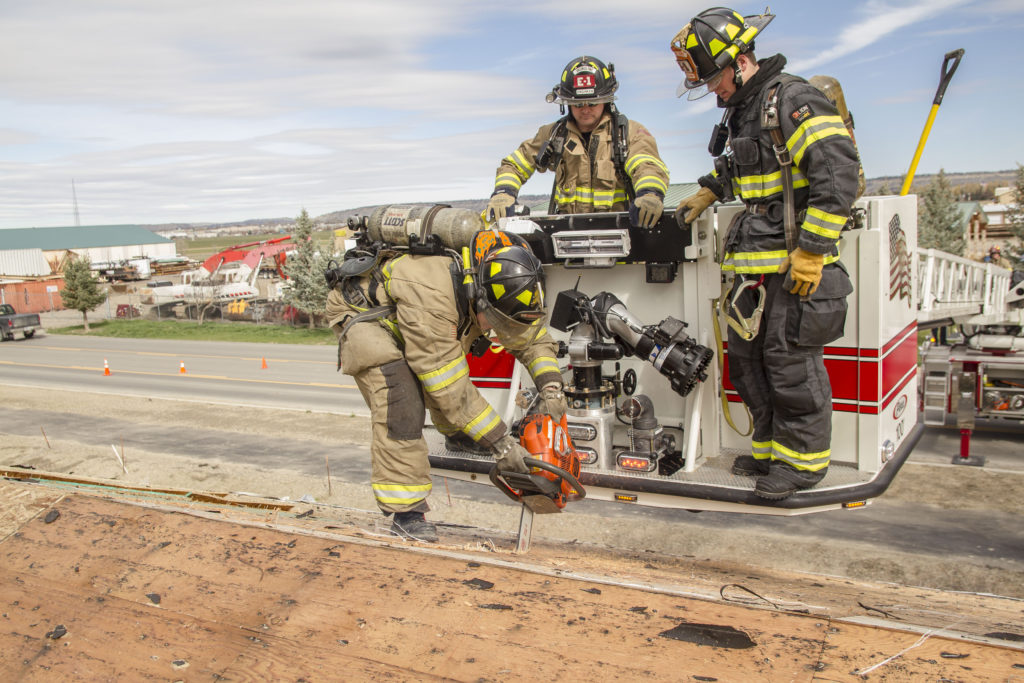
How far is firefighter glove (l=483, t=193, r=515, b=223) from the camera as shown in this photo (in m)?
5.67

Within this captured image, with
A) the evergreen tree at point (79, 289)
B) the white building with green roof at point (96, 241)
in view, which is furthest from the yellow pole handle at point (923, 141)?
the white building with green roof at point (96, 241)

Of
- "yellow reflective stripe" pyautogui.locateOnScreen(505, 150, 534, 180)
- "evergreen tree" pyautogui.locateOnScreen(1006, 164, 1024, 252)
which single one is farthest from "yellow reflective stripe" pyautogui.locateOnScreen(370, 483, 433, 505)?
"evergreen tree" pyautogui.locateOnScreen(1006, 164, 1024, 252)

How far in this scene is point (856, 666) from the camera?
7.55 ft

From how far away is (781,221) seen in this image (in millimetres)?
4379

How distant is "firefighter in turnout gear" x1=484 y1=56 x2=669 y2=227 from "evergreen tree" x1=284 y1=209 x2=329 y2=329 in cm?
2068

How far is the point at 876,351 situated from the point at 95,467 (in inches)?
333

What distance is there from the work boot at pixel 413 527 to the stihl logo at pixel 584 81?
3189 millimetres

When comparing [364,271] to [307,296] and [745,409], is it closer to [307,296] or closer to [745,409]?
[745,409]

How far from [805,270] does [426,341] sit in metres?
2.06

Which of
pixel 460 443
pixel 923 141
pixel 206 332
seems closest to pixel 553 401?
pixel 460 443

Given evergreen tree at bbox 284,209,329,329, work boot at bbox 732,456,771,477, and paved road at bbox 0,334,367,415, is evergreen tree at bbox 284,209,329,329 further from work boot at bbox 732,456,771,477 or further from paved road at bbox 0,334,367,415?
work boot at bbox 732,456,771,477

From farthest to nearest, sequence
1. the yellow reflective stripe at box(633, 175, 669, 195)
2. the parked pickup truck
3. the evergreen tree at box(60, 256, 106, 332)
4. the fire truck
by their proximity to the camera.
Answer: the evergreen tree at box(60, 256, 106, 332) → the parked pickup truck → the yellow reflective stripe at box(633, 175, 669, 195) → the fire truck

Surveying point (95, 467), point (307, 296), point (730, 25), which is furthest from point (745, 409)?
point (307, 296)

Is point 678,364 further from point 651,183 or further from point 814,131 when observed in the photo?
point 814,131
